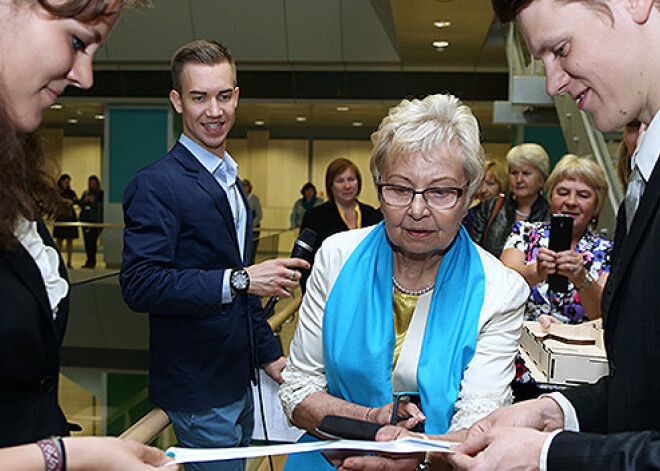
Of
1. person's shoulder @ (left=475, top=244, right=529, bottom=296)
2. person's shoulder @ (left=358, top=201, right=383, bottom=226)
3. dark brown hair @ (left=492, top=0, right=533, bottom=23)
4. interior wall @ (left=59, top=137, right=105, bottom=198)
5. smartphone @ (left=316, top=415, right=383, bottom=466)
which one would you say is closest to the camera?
dark brown hair @ (left=492, top=0, right=533, bottom=23)

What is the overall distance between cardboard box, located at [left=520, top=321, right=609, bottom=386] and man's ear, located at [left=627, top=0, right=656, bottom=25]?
139 cm

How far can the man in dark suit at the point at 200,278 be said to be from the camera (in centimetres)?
229

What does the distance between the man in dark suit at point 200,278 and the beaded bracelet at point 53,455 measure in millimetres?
1230

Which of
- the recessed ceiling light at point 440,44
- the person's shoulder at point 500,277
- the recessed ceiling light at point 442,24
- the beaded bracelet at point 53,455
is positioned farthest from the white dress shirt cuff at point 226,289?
the recessed ceiling light at point 440,44

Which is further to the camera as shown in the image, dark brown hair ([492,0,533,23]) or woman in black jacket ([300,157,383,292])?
woman in black jacket ([300,157,383,292])

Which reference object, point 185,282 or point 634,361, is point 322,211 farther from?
point 634,361

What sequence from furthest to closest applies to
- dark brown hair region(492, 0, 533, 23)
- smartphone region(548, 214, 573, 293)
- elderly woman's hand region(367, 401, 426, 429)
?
smartphone region(548, 214, 573, 293) < elderly woman's hand region(367, 401, 426, 429) < dark brown hair region(492, 0, 533, 23)

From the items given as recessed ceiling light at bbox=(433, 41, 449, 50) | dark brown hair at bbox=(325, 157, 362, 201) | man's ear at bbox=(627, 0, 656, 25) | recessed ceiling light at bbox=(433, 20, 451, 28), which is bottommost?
man's ear at bbox=(627, 0, 656, 25)

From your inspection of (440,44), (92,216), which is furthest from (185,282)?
(92,216)

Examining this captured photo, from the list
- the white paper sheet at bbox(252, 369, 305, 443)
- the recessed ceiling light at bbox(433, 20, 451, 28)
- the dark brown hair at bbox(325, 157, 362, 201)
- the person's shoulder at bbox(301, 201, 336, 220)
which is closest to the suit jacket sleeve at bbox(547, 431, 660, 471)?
the white paper sheet at bbox(252, 369, 305, 443)

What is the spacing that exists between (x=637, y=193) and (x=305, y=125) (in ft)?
60.7

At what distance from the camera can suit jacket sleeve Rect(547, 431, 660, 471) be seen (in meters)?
1.10

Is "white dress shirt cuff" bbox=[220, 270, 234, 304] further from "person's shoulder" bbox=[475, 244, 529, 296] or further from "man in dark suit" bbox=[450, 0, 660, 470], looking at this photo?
"man in dark suit" bbox=[450, 0, 660, 470]

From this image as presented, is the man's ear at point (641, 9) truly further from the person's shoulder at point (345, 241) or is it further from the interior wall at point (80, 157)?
the interior wall at point (80, 157)
